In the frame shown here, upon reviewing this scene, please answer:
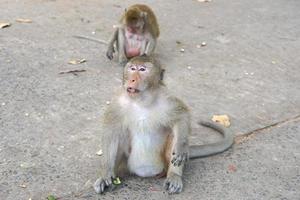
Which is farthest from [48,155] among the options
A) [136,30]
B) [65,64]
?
[136,30]

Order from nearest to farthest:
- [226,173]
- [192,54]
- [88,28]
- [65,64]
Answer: [226,173]
[65,64]
[192,54]
[88,28]

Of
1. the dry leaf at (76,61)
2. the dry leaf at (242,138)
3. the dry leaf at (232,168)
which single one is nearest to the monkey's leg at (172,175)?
the dry leaf at (232,168)

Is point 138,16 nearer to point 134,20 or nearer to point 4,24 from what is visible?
point 134,20

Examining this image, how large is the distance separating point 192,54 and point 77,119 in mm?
2031

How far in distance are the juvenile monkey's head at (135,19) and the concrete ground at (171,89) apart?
0.43m

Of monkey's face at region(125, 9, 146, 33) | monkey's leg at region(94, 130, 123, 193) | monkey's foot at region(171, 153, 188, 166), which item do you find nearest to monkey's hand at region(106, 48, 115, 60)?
monkey's face at region(125, 9, 146, 33)

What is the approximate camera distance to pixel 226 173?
3871 mm

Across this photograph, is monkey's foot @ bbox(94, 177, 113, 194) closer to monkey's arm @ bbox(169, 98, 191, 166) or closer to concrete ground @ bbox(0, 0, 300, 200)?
concrete ground @ bbox(0, 0, 300, 200)

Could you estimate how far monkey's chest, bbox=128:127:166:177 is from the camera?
355cm

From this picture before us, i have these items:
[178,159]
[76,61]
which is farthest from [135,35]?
[178,159]

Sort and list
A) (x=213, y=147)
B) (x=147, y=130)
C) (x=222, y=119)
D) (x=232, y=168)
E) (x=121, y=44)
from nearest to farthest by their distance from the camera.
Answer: (x=147, y=130) < (x=232, y=168) < (x=213, y=147) < (x=222, y=119) < (x=121, y=44)

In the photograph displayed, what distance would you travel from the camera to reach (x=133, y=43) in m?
5.97

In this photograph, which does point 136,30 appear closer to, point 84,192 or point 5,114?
point 5,114

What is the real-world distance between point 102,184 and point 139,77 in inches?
27.2
